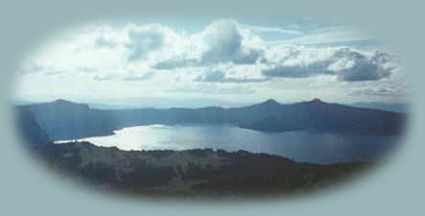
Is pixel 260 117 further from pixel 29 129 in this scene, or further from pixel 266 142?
pixel 29 129

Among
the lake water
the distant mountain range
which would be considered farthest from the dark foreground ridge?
the distant mountain range

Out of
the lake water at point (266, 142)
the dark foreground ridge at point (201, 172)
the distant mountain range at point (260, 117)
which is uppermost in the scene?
the distant mountain range at point (260, 117)

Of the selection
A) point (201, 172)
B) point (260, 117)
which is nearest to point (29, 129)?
point (201, 172)

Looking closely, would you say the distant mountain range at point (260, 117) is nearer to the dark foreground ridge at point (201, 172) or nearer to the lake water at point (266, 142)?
the lake water at point (266, 142)

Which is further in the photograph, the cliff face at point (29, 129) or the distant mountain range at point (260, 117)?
the cliff face at point (29, 129)

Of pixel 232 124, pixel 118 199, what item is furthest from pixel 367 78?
pixel 118 199

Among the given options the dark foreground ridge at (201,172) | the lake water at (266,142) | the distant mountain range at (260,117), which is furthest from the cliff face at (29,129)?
the lake water at (266,142)

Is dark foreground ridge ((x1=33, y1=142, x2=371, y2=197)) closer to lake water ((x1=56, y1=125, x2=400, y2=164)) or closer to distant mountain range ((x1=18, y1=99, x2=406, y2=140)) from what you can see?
lake water ((x1=56, y1=125, x2=400, y2=164))

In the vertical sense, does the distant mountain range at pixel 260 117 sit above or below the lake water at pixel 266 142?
above
